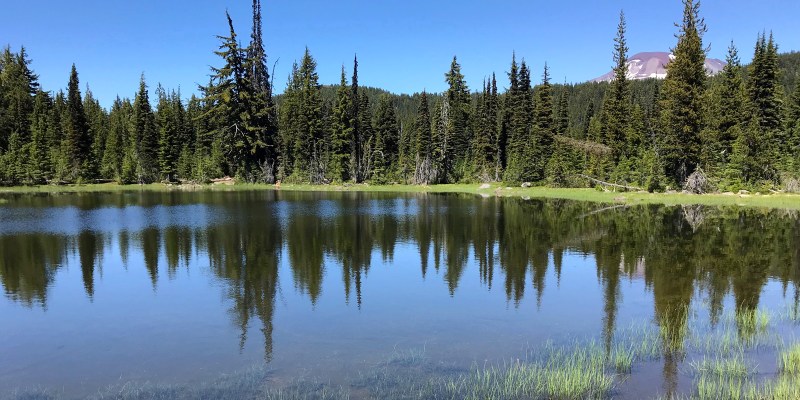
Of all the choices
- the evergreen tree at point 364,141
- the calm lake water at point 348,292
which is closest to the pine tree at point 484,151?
the evergreen tree at point 364,141

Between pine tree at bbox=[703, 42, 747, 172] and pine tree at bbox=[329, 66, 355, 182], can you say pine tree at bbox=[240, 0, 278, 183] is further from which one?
pine tree at bbox=[703, 42, 747, 172]

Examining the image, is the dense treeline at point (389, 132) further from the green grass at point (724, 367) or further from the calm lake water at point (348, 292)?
the green grass at point (724, 367)

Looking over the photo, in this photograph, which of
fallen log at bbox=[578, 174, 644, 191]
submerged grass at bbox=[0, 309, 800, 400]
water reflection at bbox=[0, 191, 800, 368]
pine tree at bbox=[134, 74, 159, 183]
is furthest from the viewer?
pine tree at bbox=[134, 74, 159, 183]

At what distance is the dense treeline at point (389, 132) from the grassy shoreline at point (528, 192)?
10.8 feet

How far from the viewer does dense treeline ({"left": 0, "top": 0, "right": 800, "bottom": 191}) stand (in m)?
50.7

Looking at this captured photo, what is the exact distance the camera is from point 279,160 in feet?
287

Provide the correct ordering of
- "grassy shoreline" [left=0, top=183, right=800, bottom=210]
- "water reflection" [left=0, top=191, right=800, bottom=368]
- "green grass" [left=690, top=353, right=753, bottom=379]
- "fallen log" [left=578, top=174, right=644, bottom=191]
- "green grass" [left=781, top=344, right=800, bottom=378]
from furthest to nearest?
"fallen log" [left=578, top=174, right=644, bottom=191], "grassy shoreline" [left=0, top=183, right=800, bottom=210], "water reflection" [left=0, top=191, right=800, bottom=368], "green grass" [left=690, top=353, right=753, bottom=379], "green grass" [left=781, top=344, right=800, bottom=378]

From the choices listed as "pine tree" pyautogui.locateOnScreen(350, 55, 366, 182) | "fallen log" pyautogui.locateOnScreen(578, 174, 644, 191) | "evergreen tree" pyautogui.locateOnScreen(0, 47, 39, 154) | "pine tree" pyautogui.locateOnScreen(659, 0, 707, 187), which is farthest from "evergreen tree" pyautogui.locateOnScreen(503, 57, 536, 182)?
"evergreen tree" pyautogui.locateOnScreen(0, 47, 39, 154)

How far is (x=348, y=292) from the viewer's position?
55.1 ft

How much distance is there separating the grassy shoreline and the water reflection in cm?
276

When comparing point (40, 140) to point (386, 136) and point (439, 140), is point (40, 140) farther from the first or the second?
point (439, 140)

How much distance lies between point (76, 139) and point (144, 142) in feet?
32.7

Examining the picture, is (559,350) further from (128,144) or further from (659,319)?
(128,144)

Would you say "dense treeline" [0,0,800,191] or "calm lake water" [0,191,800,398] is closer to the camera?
"calm lake water" [0,191,800,398]
